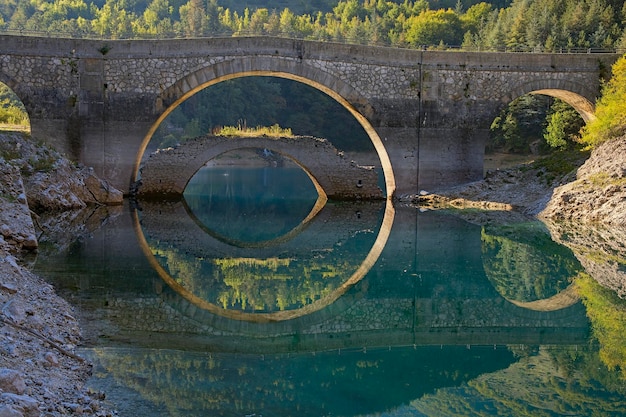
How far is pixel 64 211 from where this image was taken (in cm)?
2272

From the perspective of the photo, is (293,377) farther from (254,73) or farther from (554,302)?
(254,73)

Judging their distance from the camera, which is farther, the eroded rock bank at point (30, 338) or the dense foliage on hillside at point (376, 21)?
the dense foliage on hillside at point (376, 21)

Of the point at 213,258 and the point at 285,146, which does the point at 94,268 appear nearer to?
the point at 213,258

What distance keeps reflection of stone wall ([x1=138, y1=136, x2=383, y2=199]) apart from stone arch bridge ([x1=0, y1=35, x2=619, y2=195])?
1046 mm

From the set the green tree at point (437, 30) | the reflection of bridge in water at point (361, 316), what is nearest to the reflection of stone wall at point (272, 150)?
the reflection of bridge in water at point (361, 316)

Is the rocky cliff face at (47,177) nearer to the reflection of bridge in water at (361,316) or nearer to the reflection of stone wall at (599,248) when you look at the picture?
the reflection of bridge in water at (361,316)

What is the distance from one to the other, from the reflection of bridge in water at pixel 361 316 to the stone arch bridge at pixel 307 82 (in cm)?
1140

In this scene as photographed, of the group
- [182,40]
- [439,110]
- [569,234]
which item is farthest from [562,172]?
[182,40]

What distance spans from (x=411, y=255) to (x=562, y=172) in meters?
10.8

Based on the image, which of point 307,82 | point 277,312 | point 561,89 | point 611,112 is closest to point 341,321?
point 277,312

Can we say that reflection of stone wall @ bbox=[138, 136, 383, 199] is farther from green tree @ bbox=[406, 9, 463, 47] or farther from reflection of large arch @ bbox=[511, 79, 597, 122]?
green tree @ bbox=[406, 9, 463, 47]

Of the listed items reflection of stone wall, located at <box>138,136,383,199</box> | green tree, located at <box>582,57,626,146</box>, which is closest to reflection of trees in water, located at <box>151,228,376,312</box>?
reflection of stone wall, located at <box>138,136,383,199</box>

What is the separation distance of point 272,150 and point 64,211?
8.08 m

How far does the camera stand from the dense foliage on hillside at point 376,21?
48469 mm
